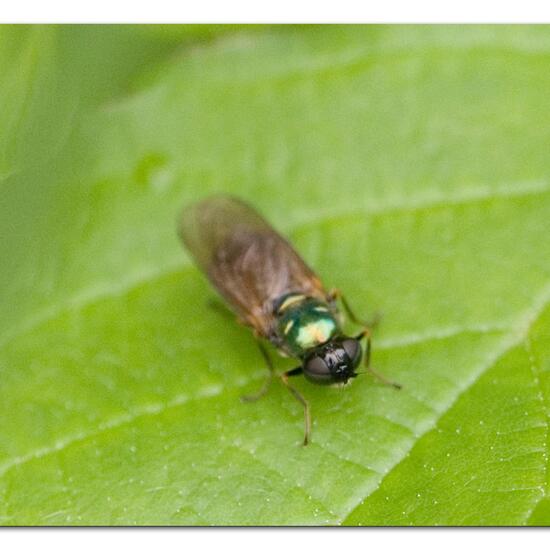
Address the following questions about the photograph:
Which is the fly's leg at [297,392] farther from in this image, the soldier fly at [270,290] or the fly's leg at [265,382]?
the fly's leg at [265,382]

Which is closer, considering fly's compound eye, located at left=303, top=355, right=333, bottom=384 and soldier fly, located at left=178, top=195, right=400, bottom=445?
fly's compound eye, located at left=303, top=355, right=333, bottom=384

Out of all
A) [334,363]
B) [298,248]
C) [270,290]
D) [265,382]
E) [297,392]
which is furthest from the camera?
[298,248]

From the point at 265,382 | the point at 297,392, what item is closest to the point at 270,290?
the point at 265,382

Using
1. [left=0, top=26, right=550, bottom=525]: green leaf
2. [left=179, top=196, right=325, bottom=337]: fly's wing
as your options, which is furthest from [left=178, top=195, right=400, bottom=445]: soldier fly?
[left=0, top=26, right=550, bottom=525]: green leaf

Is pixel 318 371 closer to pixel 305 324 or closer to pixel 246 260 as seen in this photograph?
pixel 305 324

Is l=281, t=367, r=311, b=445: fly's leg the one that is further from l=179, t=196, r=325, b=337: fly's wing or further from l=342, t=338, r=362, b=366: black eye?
l=179, t=196, r=325, b=337: fly's wing

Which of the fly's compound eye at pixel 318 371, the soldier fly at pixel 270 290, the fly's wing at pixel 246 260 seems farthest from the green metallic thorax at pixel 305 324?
the fly's compound eye at pixel 318 371

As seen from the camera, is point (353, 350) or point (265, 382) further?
point (265, 382)
